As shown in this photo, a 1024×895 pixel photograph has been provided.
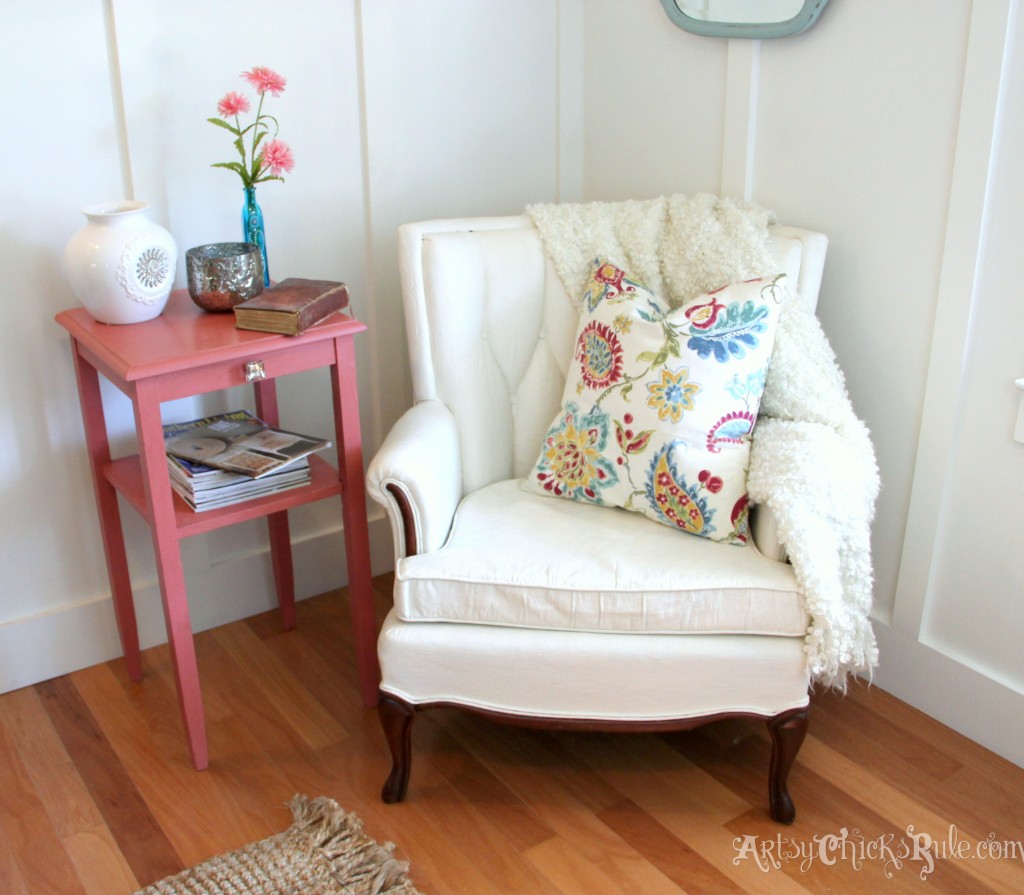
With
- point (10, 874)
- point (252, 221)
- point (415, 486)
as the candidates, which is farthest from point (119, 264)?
point (10, 874)

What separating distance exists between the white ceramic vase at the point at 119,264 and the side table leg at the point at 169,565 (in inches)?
9.1

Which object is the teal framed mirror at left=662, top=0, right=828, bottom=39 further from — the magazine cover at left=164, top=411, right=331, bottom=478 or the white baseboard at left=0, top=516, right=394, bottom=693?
the white baseboard at left=0, top=516, right=394, bottom=693

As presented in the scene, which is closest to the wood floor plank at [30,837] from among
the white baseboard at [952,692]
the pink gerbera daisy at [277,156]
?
the pink gerbera daisy at [277,156]

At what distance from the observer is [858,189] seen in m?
1.96

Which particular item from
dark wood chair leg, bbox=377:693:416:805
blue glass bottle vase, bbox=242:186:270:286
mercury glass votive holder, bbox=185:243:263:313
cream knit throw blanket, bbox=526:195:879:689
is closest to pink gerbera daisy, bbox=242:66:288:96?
blue glass bottle vase, bbox=242:186:270:286

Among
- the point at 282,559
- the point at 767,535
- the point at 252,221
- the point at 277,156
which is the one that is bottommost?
the point at 282,559

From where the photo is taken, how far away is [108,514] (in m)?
2.08

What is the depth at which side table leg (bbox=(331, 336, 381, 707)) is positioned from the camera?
6.19 feet

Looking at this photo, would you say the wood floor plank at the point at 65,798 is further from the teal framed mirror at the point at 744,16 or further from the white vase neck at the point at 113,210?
the teal framed mirror at the point at 744,16

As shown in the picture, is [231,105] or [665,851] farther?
[231,105]

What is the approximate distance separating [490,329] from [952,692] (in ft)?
3.70

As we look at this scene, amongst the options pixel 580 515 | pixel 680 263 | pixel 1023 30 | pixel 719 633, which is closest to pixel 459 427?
pixel 580 515

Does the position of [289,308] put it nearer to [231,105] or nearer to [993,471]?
[231,105]

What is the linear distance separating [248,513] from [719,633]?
2.78 feet
